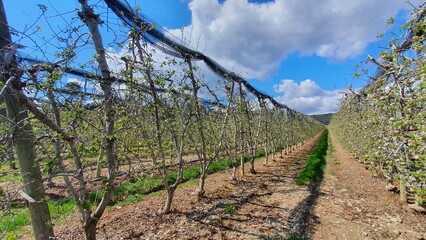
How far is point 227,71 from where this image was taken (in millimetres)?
8570

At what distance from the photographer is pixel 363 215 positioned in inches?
222

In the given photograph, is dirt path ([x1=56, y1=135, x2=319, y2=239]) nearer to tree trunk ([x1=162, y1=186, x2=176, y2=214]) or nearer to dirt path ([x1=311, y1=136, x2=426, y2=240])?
tree trunk ([x1=162, y1=186, x2=176, y2=214])

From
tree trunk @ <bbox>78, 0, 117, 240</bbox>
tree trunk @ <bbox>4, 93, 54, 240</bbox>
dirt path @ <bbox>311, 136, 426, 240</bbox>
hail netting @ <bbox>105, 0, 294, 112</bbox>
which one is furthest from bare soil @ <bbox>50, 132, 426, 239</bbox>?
hail netting @ <bbox>105, 0, 294, 112</bbox>

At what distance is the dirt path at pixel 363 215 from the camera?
15.5 ft

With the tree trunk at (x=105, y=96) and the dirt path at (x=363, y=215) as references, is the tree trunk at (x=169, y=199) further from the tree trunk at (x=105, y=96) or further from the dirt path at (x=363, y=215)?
the dirt path at (x=363, y=215)

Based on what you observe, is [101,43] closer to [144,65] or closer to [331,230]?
[144,65]

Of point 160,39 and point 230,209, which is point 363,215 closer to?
point 230,209

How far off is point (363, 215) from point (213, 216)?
343 centimetres

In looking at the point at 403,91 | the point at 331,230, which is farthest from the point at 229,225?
the point at 403,91

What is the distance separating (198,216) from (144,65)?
3.50 meters

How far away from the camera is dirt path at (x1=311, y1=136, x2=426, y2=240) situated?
15.5 feet

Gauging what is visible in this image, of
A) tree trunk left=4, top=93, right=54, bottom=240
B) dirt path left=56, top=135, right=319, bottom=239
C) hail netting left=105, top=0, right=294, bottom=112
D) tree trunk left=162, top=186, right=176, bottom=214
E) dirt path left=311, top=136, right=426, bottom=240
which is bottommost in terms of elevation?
dirt path left=311, top=136, right=426, bottom=240

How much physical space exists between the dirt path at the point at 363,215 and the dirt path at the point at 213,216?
23.5 inches

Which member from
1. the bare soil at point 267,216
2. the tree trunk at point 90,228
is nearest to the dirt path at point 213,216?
the bare soil at point 267,216
